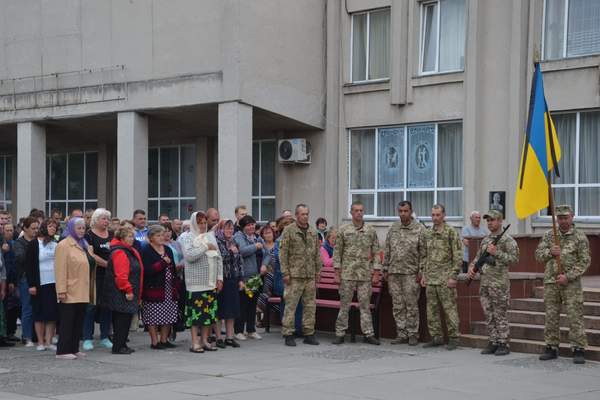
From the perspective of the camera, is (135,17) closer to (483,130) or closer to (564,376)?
(483,130)

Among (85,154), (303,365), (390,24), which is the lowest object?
(303,365)

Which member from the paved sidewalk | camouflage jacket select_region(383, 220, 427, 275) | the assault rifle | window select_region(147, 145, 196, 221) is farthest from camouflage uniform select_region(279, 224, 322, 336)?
window select_region(147, 145, 196, 221)

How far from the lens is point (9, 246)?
13812 mm

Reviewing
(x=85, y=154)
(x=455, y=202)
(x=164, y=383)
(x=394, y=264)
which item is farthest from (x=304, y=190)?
(x=164, y=383)

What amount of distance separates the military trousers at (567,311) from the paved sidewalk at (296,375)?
0.31m

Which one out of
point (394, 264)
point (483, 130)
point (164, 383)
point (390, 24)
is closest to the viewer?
point (164, 383)

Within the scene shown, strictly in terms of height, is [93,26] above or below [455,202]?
above

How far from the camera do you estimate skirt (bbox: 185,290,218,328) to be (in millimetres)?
12945

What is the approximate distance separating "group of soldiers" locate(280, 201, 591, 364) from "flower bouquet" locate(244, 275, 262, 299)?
55 cm

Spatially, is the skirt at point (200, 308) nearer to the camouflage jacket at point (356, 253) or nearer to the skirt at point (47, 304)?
the skirt at point (47, 304)

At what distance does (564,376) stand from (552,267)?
167 centimetres

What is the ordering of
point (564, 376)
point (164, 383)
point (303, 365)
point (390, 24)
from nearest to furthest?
point (164, 383), point (564, 376), point (303, 365), point (390, 24)

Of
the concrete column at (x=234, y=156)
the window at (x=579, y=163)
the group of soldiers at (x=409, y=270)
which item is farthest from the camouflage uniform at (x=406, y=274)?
the concrete column at (x=234, y=156)

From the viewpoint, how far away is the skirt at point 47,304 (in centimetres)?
1309
